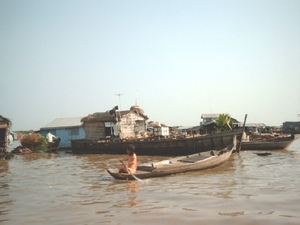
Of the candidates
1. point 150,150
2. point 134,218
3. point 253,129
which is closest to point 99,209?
point 134,218

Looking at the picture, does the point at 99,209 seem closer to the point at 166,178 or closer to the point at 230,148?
the point at 166,178

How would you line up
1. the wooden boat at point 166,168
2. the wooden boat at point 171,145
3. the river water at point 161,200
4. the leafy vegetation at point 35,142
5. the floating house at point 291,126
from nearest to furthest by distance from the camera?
the river water at point 161,200 → the wooden boat at point 166,168 → the wooden boat at point 171,145 → the leafy vegetation at point 35,142 → the floating house at point 291,126

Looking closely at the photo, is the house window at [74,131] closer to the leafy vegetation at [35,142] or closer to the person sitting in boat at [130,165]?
the leafy vegetation at [35,142]

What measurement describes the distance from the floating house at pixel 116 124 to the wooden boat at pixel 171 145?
2044 millimetres

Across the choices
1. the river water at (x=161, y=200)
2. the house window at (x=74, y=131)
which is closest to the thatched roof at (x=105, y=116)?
the house window at (x=74, y=131)

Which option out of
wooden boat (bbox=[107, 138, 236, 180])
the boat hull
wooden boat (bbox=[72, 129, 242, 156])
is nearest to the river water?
wooden boat (bbox=[107, 138, 236, 180])

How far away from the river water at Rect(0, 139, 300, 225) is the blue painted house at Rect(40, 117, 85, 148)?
17.8 m

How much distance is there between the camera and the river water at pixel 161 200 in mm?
6332

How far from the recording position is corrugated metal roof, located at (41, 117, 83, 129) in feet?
102

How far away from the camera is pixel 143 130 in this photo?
29656 millimetres

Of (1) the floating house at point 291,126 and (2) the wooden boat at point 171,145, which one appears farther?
(1) the floating house at point 291,126

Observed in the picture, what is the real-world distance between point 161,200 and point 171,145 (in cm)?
1377

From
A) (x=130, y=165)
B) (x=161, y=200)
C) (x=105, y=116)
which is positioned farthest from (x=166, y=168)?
(x=105, y=116)

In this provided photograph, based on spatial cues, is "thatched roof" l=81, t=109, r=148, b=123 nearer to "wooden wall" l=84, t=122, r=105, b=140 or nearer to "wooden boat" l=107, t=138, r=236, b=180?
"wooden wall" l=84, t=122, r=105, b=140
